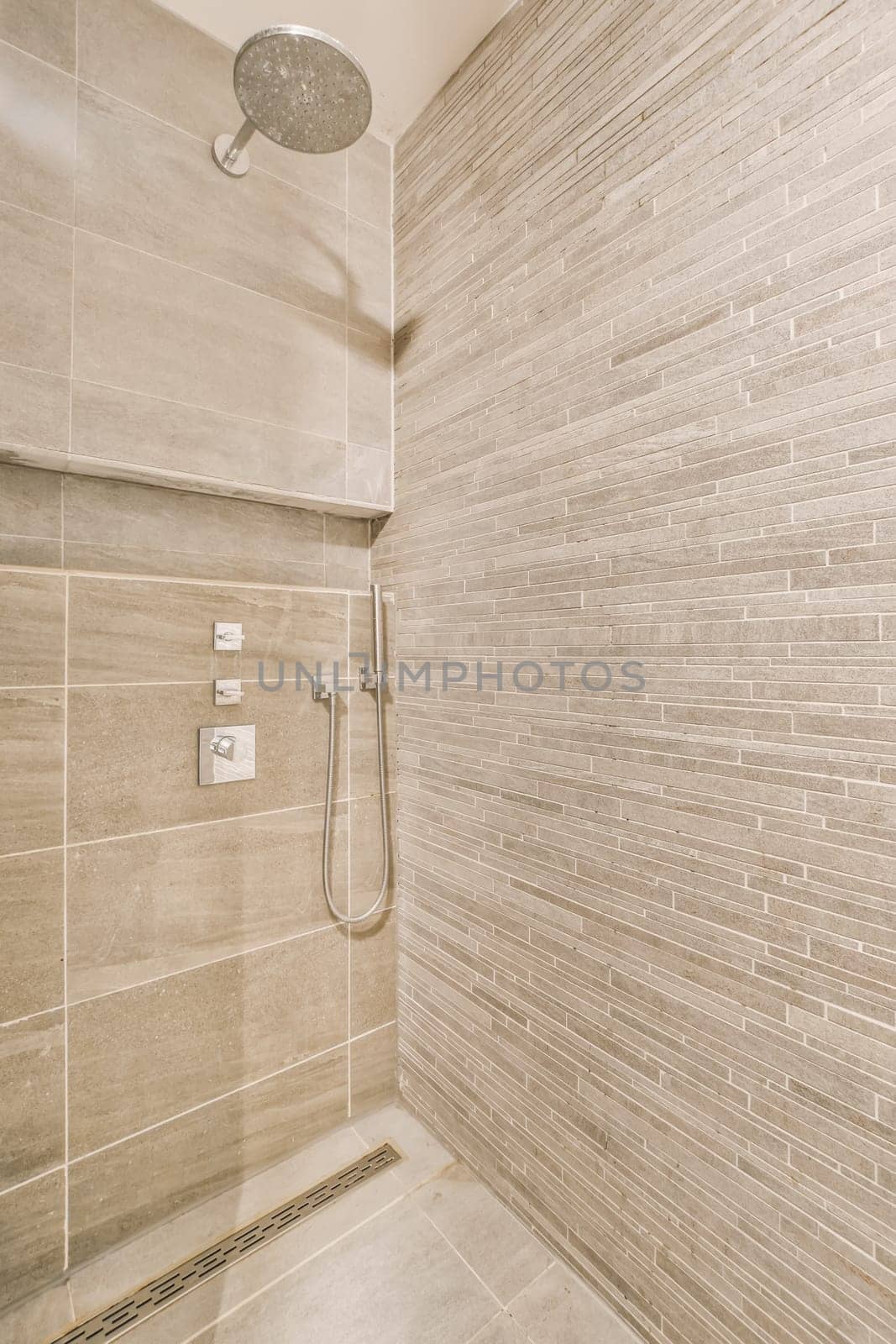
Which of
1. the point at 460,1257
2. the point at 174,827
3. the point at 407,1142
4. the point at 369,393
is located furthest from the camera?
the point at 369,393

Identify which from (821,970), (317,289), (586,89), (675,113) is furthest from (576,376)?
(821,970)

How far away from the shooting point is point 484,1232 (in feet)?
4.43

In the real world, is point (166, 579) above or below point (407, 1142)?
above

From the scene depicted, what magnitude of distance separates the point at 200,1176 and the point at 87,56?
2503mm

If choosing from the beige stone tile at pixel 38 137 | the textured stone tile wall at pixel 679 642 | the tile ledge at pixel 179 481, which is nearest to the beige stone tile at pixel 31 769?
the tile ledge at pixel 179 481

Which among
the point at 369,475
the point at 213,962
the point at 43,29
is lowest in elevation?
the point at 213,962

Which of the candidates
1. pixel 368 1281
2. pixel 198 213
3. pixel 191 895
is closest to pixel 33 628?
pixel 191 895

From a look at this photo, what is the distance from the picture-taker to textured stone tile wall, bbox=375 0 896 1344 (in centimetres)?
85

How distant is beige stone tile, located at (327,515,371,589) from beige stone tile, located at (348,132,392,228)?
84cm

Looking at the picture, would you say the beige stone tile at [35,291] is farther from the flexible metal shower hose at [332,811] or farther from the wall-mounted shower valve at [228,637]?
the flexible metal shower hose at [332,811]

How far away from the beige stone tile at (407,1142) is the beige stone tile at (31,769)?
114cm

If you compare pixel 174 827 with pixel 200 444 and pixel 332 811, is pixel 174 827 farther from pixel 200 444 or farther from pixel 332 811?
pixel 200 444

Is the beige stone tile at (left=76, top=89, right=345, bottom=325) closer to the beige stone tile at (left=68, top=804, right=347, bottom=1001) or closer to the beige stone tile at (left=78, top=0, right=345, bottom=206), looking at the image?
the beige stone tile at (left=78, top=0, right=345, bottom=206)

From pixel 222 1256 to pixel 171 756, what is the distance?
1.07 meters
